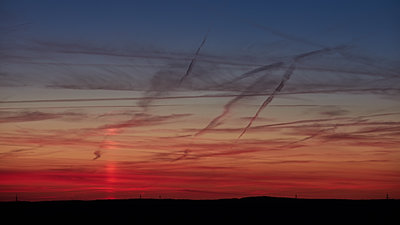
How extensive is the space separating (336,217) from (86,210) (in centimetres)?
3366

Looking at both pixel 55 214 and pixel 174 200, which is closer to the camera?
pixel 55 214

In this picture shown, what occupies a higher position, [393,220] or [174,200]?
[174,200]

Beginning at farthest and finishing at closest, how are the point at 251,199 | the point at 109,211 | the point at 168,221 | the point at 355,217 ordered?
the point at 251,199 < the point at 109,211 < the point at 355,217 < the point at 168,221

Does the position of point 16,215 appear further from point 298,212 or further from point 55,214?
point 298,212

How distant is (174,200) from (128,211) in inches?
812

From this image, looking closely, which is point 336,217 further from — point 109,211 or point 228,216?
point 109,211

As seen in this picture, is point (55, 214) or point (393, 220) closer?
point (393, 220)

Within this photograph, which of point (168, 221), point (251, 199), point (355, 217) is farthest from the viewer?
point (251, 199)

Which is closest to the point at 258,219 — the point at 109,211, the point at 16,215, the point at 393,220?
the point at 393,220

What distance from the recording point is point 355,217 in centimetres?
6359

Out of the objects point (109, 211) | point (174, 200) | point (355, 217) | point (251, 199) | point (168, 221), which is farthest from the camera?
point (251, 199)

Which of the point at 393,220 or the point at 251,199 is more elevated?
the point at 251,199

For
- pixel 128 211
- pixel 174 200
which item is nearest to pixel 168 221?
pixel 128 211

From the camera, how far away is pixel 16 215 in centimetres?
6425
